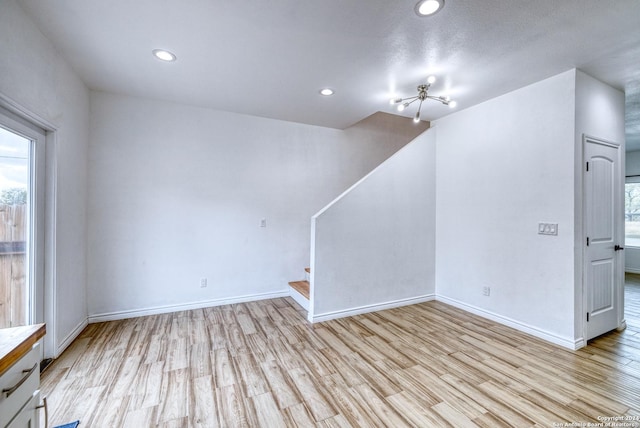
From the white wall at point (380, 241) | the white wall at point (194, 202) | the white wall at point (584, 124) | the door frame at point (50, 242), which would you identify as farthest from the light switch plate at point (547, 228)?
the door frame at point (50, 242)

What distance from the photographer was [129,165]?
3.37 meters

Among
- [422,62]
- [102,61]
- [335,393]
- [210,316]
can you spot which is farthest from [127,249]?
[422,62]

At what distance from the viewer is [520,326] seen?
3.06 m

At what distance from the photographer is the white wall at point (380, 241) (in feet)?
11.2

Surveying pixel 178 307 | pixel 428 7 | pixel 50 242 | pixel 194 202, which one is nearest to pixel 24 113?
pixel 50 242

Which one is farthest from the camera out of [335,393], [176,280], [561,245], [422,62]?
[176,280]

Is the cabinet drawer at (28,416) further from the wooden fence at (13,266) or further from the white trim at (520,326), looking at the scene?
the white trim at (520,326)

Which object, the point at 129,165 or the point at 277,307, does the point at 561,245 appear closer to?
the point at 277,307

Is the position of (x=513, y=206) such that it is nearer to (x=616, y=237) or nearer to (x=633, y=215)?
(x=616, y=237)

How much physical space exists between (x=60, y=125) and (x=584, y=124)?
5.10 meters

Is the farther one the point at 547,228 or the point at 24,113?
the point at 547,228

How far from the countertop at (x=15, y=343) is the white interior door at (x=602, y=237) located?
4.16m

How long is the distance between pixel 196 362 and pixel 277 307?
4.71ft

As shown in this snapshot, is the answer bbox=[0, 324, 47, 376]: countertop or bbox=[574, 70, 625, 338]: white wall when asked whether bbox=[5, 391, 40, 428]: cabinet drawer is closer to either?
bbox=[0, 324, 47, 376]: countertop
